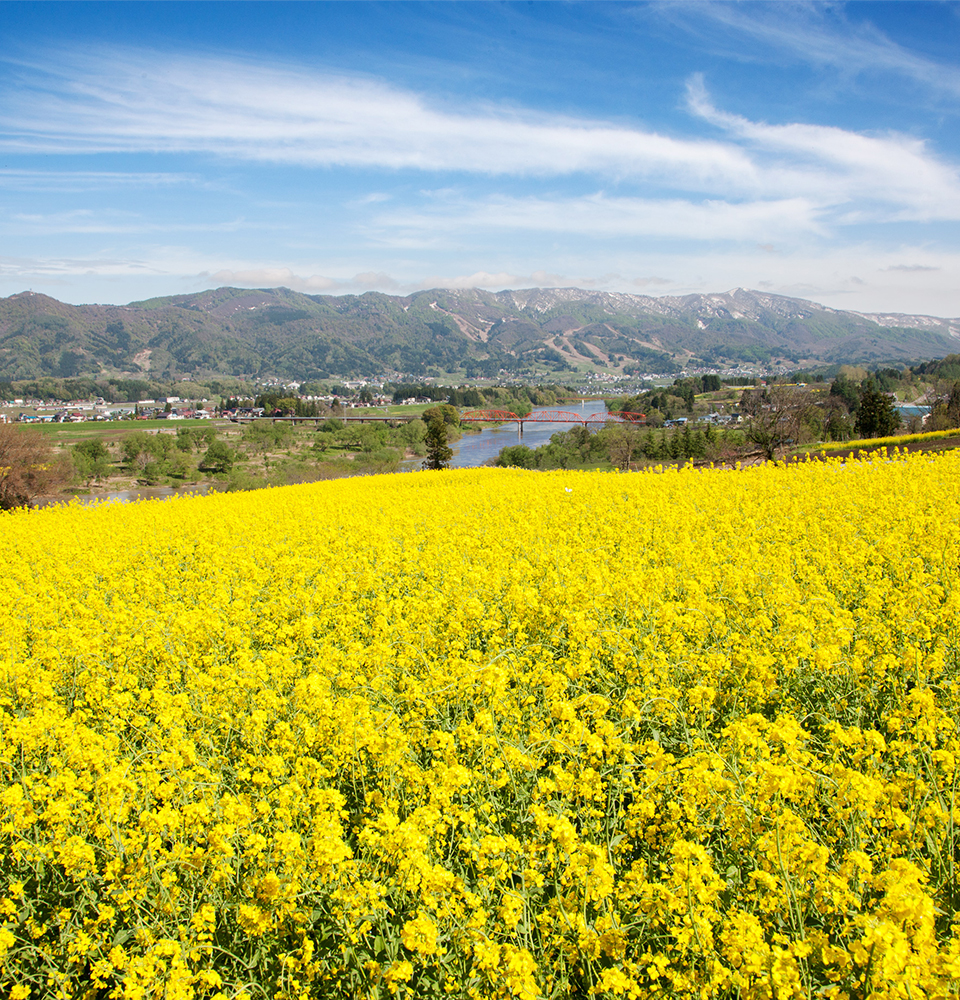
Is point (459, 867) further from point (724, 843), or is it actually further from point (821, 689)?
point (821, 689)

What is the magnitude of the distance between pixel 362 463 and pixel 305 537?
239 feet

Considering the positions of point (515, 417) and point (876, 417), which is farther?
point (515, 417)

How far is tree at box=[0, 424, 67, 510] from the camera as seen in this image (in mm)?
32344

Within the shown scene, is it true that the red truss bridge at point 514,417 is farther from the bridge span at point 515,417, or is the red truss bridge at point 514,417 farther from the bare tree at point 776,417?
the bare tree at point 776,417

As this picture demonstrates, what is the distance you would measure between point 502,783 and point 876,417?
264 ft

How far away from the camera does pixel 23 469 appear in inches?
1313

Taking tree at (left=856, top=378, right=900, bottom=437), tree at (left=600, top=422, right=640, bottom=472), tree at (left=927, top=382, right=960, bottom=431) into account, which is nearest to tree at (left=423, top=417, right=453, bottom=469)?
tree at (left=600, top=422, right=640, bottom=472)

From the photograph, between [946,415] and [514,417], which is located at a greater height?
[514,417]

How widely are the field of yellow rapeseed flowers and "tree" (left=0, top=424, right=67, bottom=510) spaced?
3023 cm

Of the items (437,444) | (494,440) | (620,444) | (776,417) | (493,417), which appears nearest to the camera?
(776,417)

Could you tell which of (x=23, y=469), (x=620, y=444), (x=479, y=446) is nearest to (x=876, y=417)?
(x=620, y=444)

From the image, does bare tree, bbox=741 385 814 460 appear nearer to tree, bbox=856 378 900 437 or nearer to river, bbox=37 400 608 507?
river, bbox=37 400 608 507

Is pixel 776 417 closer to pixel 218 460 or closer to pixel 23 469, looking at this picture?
pixel 23 469

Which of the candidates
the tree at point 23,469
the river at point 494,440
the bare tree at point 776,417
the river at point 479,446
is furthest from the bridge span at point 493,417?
the tree at point 23,469
